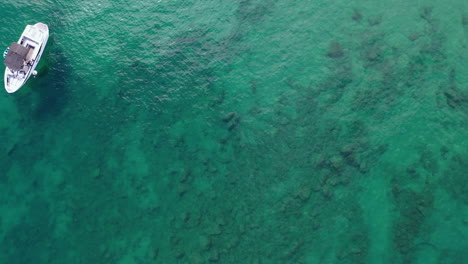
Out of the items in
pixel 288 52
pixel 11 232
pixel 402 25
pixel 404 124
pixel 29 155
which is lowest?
pixel 11 232

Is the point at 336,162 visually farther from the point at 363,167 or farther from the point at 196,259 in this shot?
the point at 196,259

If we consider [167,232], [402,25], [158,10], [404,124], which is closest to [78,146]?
[167,232]

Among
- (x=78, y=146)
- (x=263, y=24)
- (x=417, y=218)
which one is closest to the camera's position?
(x=417, y=218)

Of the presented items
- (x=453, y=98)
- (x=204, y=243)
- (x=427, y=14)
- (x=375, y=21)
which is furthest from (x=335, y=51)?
(x=204, y=243)

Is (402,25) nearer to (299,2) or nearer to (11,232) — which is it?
(299,2)

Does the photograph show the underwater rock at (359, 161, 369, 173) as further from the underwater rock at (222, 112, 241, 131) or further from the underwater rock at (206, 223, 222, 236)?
the underwater rock at (206, 223, 222, 236)

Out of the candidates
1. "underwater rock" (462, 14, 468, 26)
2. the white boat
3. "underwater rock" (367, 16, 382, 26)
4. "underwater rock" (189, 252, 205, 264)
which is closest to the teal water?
"underwater rock" (189, 252, 205, 264)

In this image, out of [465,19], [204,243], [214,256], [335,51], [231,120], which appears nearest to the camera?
[214,256]
